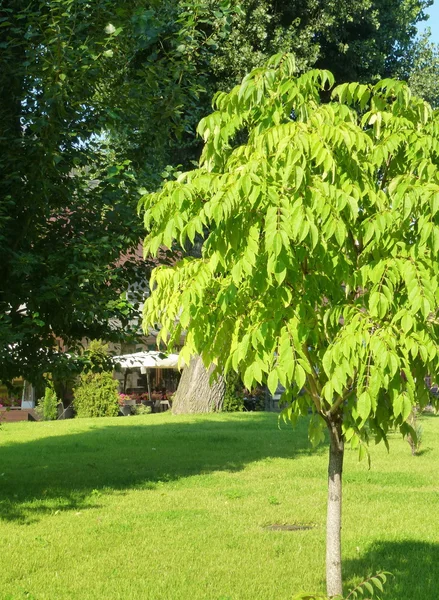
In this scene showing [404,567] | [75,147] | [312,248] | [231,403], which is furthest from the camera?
[231,403]

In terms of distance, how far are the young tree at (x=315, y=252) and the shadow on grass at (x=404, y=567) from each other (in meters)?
1.51

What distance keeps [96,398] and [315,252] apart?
2627 cm

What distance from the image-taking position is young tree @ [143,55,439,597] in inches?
203

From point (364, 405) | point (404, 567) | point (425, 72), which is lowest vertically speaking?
point (404, 567)

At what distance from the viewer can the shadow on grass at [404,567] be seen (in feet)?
25.6

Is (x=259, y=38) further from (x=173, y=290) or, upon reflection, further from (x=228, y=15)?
(x=173, y=290)

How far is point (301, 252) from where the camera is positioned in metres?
5.38

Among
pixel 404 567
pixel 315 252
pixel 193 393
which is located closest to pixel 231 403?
pixel 193 393

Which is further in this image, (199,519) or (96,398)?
(96,398)

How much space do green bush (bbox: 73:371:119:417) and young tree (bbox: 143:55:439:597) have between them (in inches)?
971

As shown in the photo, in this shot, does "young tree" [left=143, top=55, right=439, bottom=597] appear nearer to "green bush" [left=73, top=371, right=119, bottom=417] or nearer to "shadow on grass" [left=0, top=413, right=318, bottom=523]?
"shadow on grass" [left=0, top=413, right=318, bottom=523]

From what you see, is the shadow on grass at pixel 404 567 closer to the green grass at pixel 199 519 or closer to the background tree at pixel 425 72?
the green grass at pixel 199 519

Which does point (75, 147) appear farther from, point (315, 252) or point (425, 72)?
point (425, 72)

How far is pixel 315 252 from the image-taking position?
5.41 m
